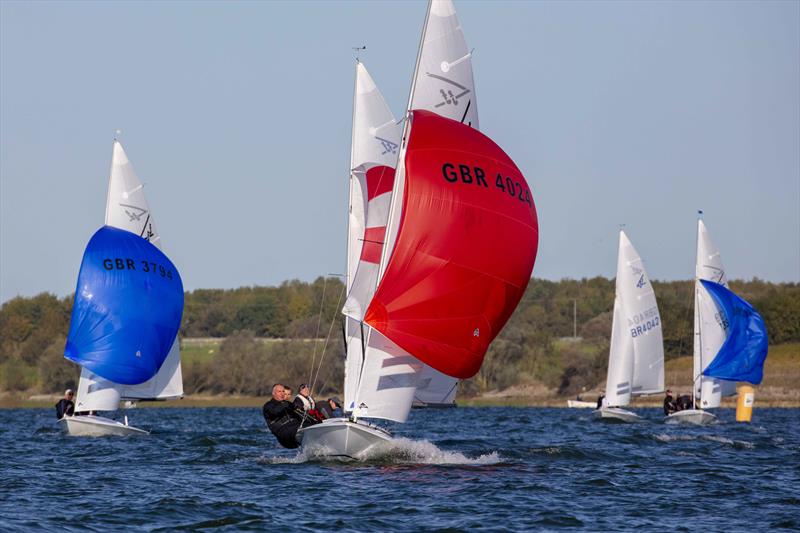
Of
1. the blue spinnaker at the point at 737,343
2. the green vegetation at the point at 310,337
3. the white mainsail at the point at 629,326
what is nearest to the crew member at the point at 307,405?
the white mainsail at the point at 629,326

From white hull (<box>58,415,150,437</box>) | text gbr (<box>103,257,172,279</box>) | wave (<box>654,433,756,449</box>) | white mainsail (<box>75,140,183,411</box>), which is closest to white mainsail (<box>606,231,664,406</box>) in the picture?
wave (<box>654,433,756,449</box>)

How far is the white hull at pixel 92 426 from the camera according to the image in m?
38.6

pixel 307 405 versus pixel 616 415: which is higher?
pixel 616 415

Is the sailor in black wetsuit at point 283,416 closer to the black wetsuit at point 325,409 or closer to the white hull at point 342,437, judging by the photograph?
the black wetsuit at point 325,409

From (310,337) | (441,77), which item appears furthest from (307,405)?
(310,337)

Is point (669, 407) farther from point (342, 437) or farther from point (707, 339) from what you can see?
point (342, 437)

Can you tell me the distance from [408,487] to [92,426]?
18946 mm

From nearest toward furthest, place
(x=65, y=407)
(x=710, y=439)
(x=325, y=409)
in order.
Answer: (x=325, y=409)
(x=710, y=439)
(x=65, y=407)

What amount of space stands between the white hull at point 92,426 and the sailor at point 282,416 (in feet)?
41.1

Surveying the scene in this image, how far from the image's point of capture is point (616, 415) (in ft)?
184

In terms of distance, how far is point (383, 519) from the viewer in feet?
62.2

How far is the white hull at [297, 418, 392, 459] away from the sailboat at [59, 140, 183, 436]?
1341 centimetres

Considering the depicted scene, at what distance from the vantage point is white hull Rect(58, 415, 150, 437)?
3862cm

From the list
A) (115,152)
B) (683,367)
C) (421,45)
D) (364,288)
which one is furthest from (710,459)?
(683,367)
